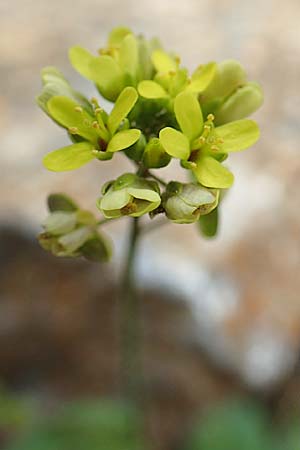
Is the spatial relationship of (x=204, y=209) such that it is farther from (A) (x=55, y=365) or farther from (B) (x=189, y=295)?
(A) (x=55, y=365)

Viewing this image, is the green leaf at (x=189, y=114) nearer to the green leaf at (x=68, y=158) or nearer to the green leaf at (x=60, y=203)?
the green leaf at (x=68, y=158)

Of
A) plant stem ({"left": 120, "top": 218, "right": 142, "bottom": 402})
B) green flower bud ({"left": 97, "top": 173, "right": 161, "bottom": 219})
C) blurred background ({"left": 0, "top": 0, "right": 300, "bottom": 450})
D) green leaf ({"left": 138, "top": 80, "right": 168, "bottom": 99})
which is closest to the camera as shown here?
green flower bud ({"left": 97, "top": 173, "right": 161, "bottom": 219})

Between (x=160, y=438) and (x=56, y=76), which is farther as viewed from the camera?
(x=160, y=438)

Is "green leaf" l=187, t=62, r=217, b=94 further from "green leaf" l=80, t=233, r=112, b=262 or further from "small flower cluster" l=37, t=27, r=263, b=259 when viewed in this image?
"green leaf" l=80, t=233, r=112, b=262

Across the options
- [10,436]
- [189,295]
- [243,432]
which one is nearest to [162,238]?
[189,295]

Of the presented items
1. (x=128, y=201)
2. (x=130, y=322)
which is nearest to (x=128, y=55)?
(x=128, y=201)

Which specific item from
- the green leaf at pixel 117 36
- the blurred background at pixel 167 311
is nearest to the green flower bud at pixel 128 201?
the green leaf at pixel 117 36

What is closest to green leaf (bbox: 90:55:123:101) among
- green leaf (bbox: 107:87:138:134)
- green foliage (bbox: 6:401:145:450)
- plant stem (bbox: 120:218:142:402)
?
green leaf (bbox: 107:87:138:134)
